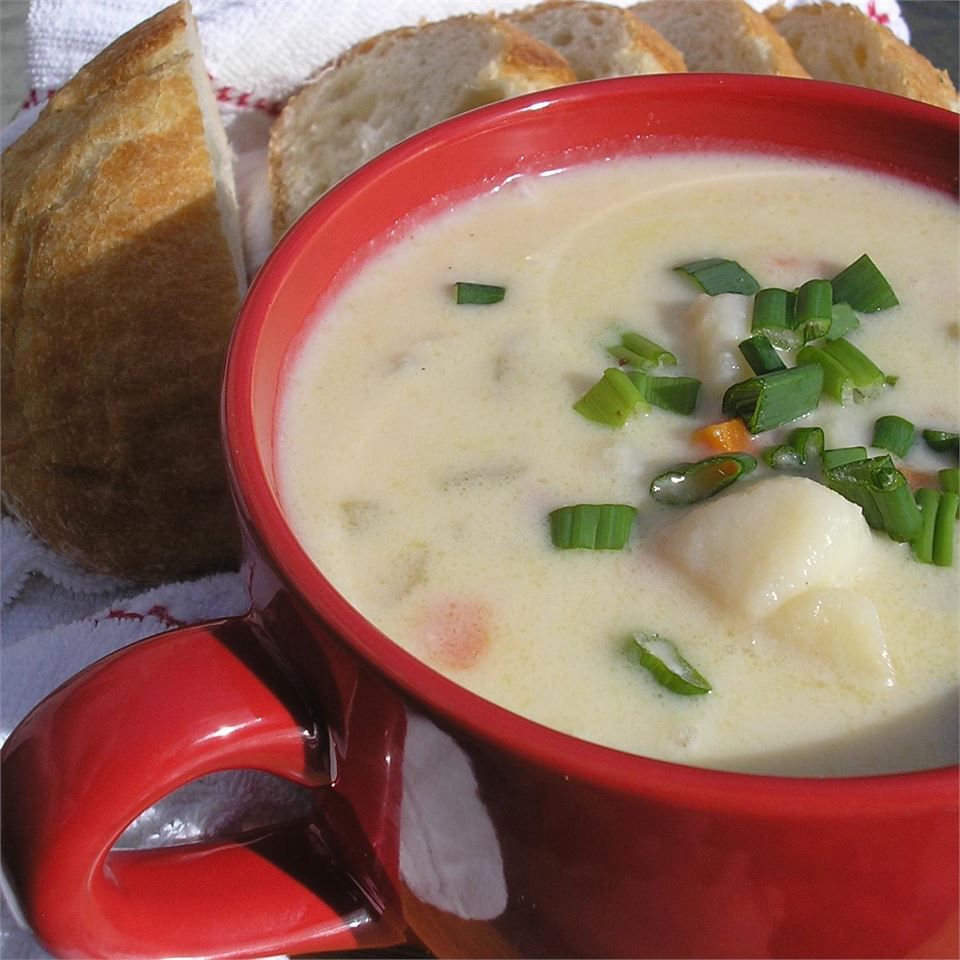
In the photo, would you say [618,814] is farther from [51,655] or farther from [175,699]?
[51,655]

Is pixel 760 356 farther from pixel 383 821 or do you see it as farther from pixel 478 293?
pixel 383 821

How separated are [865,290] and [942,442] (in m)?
0.22

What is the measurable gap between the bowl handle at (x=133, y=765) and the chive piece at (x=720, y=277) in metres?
0.64

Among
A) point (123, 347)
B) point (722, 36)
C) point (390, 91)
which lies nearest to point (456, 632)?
point (123, 347)

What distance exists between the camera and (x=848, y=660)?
938mm

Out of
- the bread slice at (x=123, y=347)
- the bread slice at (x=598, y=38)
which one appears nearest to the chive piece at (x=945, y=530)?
the bread slice at (x=123, y=347)

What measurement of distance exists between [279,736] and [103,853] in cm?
14

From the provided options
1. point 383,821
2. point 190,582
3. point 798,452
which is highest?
point 798,452

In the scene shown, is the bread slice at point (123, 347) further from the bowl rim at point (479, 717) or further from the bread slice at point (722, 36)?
the bread slice at point (722, 36)

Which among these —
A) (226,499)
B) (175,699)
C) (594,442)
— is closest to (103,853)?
(175,699)

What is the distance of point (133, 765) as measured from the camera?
0.83m

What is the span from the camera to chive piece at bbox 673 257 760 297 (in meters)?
1.29

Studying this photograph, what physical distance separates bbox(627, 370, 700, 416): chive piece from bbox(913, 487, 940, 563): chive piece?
0.73ft

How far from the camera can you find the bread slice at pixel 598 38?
5.90ft
